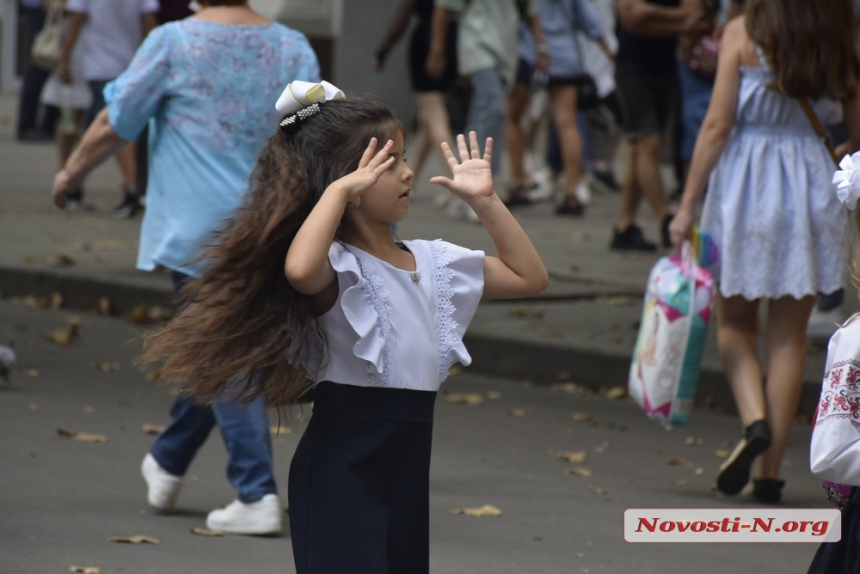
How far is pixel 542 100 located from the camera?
594 inches

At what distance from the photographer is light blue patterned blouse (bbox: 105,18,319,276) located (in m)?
5.01

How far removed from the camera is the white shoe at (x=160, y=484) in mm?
5227

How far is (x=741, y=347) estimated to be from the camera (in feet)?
18.8

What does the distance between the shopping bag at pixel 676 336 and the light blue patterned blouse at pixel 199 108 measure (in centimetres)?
157

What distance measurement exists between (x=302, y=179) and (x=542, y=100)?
1202cm

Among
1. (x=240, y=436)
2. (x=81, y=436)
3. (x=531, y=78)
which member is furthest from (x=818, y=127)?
(x=531, y=78)

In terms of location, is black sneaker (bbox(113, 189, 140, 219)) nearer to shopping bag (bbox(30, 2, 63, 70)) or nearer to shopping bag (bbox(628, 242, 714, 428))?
shopping bag (bbox(30, 2, 63, 70))

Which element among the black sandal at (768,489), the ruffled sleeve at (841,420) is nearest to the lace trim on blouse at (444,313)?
the ruffled sleeve at (841,420)

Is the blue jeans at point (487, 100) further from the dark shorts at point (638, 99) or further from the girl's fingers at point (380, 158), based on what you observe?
the girl's fingers at point (380, 158)

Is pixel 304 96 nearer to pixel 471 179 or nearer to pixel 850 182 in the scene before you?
pixel 471 179

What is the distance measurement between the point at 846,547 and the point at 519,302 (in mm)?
6677

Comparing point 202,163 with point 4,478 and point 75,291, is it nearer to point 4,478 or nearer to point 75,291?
point 4,478

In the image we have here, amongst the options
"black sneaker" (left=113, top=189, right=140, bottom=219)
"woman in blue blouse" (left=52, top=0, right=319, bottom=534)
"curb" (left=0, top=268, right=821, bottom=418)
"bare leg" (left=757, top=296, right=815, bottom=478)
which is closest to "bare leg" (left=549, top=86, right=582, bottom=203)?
"black sneaker" (left=113, top=189, right=140, bottom=219)

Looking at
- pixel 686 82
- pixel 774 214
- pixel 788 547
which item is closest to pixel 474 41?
pixel 686 82
